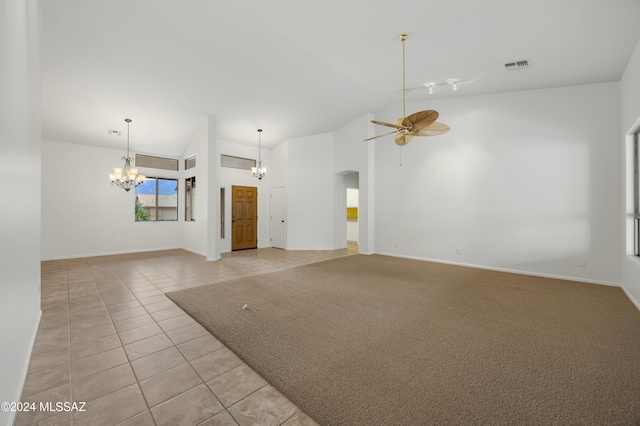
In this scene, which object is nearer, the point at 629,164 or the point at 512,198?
the point at 629,164

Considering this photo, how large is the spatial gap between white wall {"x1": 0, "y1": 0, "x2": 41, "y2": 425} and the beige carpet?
1385 millimetres

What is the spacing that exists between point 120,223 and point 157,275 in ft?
12.4

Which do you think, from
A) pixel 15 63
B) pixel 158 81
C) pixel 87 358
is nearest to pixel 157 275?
pixel 87 358

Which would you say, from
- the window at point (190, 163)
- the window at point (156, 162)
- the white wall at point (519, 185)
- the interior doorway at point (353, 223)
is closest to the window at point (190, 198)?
the window at point (190, 163)

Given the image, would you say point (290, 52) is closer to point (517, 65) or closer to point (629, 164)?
point (517, 65)

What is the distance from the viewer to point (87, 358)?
2199 mm

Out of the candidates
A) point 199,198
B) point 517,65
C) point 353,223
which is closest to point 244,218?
point 199,198

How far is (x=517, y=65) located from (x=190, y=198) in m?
8.88

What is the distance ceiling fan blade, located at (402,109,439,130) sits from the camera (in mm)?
3111

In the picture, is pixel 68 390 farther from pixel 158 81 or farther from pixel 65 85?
pixel 65 85

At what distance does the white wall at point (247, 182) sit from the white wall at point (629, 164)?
8330 millimetres

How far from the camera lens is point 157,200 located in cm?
824

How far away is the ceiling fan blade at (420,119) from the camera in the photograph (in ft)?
10.2

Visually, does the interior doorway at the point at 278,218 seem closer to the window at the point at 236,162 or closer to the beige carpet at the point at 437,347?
the window at the point at 236,162
